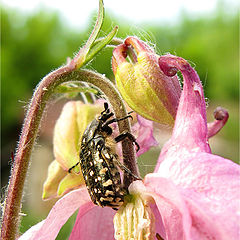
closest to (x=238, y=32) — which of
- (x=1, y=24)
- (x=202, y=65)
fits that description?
(x=202, y=65)

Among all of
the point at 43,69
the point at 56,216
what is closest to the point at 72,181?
the point at 56,216

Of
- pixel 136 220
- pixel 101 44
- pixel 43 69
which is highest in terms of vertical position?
pixel 43 69

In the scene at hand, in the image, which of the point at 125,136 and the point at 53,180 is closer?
the point at 125,136

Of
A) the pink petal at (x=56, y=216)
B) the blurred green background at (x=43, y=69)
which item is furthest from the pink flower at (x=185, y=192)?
the blurred green background at (x=43, y=69)

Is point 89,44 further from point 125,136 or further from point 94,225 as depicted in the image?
point 94,225

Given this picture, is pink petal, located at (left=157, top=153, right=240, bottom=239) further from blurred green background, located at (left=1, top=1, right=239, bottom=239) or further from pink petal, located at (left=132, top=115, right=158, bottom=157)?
blurred green background, located at (left=1, top=1, right=239, bottom=239)

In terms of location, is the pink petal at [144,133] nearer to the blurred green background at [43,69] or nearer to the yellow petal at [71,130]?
the yellow petal at [71,130]
